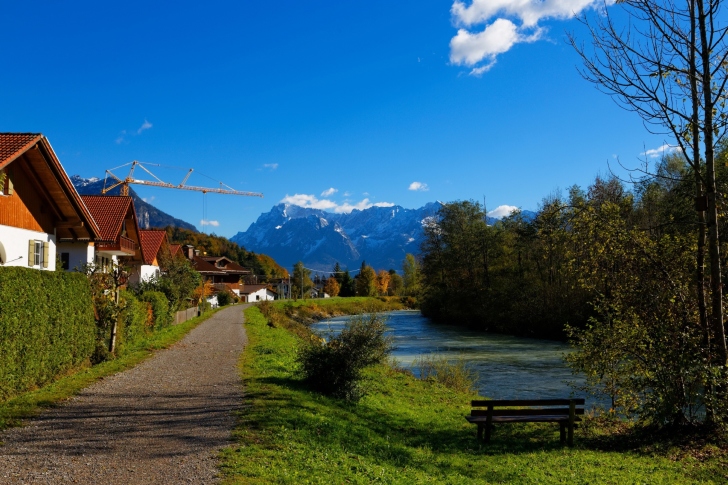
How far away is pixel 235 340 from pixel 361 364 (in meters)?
14.9

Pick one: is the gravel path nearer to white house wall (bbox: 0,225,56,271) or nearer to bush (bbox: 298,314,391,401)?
bush (bbox: 298,314,391,401)

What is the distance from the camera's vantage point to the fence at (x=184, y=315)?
38.9m

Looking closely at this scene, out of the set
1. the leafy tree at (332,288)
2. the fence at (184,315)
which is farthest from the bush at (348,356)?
the leafy tree at (332,288)

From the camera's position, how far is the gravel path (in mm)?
7535

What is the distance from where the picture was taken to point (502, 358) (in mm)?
31172

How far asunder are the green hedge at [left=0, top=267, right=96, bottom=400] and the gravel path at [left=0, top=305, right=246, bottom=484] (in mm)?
1299

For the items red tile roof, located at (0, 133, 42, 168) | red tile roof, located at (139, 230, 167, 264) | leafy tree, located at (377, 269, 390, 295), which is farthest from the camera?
leafy tree, located at (377, 269, 390, 295)

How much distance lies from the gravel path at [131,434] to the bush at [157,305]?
569 inches

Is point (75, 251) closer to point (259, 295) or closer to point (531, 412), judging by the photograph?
point (531, 412)

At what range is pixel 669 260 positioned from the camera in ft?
43.0

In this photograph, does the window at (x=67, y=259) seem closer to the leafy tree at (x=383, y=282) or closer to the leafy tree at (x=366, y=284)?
the leafy tree at (x=366, y=284)

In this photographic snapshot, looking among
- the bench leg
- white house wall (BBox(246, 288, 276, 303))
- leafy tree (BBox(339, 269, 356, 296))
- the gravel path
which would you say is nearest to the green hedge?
the gravel path

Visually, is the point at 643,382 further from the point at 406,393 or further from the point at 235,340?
the point at 235,340

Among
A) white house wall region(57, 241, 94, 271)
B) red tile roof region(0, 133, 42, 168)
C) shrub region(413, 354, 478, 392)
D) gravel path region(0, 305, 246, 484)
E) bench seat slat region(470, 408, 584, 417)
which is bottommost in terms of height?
shrub region(413, 354, 478, 392)
